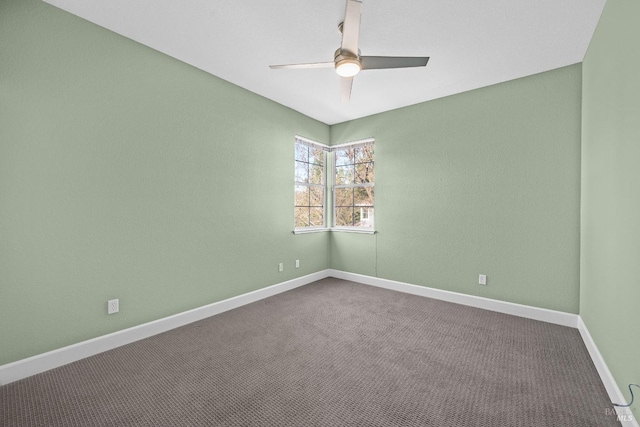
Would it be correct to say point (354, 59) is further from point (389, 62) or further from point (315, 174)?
point (315, 174)

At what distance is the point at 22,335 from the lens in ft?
6.28

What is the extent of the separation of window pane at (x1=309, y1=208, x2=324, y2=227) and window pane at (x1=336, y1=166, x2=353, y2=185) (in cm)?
58

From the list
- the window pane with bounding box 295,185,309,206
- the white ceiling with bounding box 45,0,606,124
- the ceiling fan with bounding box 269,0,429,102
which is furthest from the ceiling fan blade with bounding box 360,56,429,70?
the window pane with bounding box 295,185,309,206

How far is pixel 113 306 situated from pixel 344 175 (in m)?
3.49

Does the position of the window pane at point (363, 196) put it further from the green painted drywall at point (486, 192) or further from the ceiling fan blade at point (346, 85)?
the ceiling fan blade at point (346, 85)

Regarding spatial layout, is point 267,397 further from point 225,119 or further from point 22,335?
point 225,119

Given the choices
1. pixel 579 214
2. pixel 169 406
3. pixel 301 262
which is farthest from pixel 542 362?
pixel 301 262

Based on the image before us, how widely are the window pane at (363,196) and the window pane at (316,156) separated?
0.77 meters

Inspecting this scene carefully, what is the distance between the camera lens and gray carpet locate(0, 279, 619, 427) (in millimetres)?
1562

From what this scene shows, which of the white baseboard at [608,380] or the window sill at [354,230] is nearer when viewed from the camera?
the white baseboard at [608,380]

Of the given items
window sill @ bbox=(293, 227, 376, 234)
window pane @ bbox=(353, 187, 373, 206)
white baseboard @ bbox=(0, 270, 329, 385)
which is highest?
window pane @ bbox=(353, 187, 373, 206)

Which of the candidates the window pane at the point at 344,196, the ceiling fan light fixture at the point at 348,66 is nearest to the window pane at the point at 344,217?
the window pane at the point at 344,196

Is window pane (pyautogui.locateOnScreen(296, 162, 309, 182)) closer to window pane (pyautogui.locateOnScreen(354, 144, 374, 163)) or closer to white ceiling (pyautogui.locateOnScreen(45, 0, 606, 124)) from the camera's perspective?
window pane (pyautogui.locateOnScreen(354, 144, 374, 163))

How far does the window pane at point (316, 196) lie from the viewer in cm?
455
